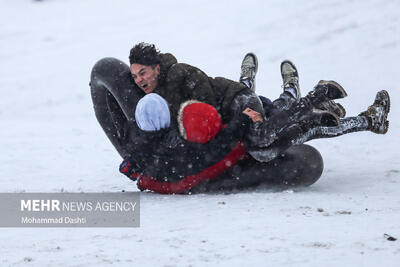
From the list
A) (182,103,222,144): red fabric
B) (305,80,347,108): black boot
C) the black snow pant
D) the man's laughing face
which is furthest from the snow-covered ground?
the man's laughing face

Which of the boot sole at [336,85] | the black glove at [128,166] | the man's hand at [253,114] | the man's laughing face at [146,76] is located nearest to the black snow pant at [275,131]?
the man's hand at [253,114]

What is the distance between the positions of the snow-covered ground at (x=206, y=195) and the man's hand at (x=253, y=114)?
59 cm

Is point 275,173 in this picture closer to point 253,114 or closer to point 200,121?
point 253,114

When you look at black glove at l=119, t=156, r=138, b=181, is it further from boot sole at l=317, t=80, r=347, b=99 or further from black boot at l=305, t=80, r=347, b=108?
boot sole at l=317, t=80, r=347, b=99

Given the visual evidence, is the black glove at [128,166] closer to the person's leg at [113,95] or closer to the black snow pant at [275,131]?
the person's leg at [113,95]

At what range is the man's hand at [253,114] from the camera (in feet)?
13.6

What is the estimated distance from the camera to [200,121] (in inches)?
157

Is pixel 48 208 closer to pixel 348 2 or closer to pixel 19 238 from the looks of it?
pixel 19 238

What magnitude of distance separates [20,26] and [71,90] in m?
7.14

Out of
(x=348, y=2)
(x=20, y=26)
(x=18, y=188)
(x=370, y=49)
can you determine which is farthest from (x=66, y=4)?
(x=18, y=188)

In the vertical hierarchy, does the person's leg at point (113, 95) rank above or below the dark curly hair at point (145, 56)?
below

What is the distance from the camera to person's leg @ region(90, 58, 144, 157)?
188 inches

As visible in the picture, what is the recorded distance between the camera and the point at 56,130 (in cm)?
868

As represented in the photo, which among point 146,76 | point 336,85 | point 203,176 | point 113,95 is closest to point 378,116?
point 336,85
